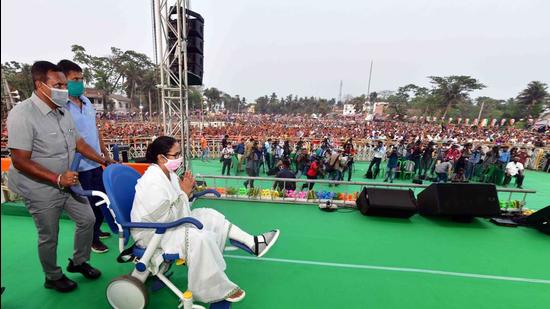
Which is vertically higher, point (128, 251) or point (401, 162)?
→ point (128, 251)

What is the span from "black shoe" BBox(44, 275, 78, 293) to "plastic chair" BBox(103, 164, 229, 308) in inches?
24.7

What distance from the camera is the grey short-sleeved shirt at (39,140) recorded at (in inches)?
72.3

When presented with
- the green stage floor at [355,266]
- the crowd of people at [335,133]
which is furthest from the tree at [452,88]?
the green stage floor at [355,266]

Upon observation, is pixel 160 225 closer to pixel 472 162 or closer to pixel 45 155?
pixel 45 155

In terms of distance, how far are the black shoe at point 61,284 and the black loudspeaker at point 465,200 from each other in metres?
4.89

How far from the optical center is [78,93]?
8.45 ft

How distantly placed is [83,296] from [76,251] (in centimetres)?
40

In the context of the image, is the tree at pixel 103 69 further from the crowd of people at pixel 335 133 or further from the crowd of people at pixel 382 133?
the crowd of people at pixel 382 133

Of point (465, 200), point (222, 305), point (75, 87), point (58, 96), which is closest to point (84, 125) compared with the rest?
point (75, 87)

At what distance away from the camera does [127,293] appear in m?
1.98

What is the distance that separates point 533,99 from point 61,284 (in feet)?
204

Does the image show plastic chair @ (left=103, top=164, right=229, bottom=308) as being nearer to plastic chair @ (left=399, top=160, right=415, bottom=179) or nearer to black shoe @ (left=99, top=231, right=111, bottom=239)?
black shoe @ (left=99, top=231, right=111, bottom=239)

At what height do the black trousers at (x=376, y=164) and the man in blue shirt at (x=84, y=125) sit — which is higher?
the man in blue shirt at (x=84, y=125)

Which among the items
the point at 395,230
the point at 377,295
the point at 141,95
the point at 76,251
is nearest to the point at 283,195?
the point at 395,230
